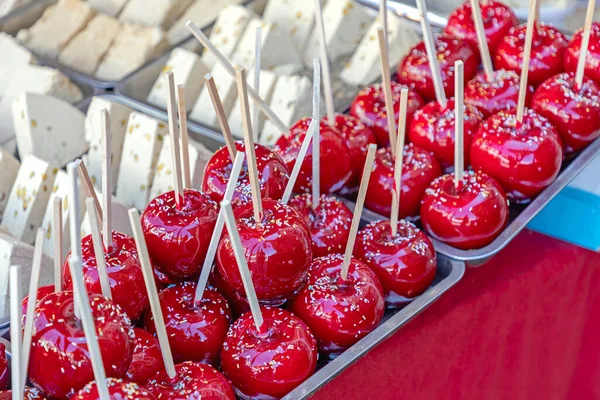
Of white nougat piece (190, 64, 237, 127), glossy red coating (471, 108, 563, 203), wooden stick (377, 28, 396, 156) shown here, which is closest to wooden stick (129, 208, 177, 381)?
wooden stick (377, 28, 396, 156)

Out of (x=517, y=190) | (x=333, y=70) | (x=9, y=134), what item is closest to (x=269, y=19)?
(x=333, y=70)

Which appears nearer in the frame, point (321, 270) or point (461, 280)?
point (321, 270)

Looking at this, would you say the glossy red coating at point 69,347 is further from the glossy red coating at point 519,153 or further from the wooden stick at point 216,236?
the glossy red coating at point 519,153

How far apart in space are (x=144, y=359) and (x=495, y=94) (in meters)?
0.99

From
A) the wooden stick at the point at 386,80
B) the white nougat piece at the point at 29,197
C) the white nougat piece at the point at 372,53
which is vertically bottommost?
the white nougat piece at the point at 29,197

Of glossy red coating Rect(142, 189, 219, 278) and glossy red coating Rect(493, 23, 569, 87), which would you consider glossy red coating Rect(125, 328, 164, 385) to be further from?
glossy red coating Rect(493, 23, 569, 87)

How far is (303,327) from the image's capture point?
1175 millimetres

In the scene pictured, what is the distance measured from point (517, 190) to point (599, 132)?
28 centimetres

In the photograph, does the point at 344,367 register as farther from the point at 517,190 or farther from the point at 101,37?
the point at 101,37

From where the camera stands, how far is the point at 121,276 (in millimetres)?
1134

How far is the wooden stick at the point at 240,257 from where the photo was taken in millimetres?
968

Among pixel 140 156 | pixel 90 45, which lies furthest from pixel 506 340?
pixel 90 45

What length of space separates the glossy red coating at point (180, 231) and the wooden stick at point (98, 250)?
148 millimetres

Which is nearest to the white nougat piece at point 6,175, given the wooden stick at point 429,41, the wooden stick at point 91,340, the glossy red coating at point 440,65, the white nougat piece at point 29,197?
the white nougat piece at point 29,197
